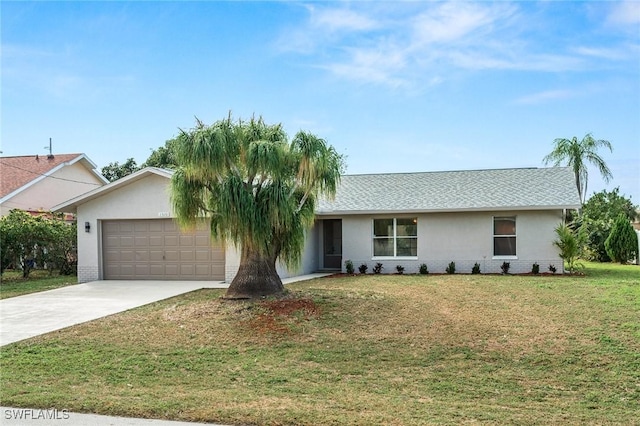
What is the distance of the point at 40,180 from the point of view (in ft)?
86.3

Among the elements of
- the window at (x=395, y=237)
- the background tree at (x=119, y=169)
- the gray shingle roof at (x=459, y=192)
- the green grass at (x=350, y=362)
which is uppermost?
the background tree at (x=119, y=169)

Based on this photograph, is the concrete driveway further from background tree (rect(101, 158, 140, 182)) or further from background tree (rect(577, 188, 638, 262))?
background tree (rect(101, 158, 140, 182))

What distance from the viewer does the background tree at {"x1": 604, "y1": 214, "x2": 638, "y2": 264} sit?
79.7ft

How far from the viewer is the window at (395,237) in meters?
19.9

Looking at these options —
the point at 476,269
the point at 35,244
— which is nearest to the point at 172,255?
the point at 35,244

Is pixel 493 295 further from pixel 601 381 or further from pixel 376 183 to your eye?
pixel 376 183

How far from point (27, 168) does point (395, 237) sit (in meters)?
19.9

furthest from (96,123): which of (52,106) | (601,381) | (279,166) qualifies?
(601,381)

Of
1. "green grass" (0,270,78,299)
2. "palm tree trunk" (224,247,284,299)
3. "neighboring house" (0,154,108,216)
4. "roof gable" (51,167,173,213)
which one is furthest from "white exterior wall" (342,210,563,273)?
"neighboring house" (0,154,108,216)

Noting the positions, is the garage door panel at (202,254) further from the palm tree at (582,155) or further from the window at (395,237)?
the palm tree at (582,155)

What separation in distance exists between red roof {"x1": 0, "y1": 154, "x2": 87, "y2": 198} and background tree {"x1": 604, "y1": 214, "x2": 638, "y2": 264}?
2809cm

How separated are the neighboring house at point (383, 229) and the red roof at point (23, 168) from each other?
8.40 meters

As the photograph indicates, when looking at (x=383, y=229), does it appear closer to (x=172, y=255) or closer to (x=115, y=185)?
(x=172, y=255)

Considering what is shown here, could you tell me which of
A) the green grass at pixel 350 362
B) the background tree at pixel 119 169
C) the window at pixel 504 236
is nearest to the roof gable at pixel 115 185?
the green grass at pixel 350 362
